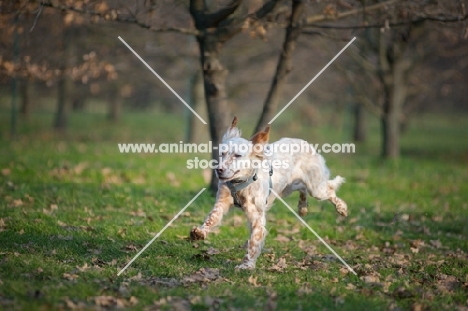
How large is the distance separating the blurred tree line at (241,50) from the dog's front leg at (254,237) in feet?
11.2

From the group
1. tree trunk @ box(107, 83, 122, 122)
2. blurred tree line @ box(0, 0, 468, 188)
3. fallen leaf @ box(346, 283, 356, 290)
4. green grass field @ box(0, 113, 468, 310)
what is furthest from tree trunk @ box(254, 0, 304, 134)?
tree trunk @ box(107, 83, 122, 122)

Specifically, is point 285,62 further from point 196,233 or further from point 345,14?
point 196,233

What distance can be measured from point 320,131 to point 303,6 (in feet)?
64.1

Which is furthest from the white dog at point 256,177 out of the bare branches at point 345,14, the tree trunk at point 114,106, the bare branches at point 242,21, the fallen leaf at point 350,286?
the tree trunk at point 114,106

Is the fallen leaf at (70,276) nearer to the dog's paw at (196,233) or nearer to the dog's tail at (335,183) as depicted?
the dog's paw at (196,233)

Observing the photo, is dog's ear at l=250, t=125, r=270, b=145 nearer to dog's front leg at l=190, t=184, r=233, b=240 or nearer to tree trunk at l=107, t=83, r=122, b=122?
dog's front leg at l=190, t=184, r=233, b=240

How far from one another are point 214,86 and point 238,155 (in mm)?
3929

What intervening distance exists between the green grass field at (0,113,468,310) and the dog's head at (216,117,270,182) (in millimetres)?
941

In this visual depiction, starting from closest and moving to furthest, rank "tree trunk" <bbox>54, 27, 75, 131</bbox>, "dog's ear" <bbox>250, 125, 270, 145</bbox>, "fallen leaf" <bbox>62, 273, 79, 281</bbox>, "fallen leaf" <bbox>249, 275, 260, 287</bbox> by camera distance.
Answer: "fallen leaf" <bbox>62, 273, 79, 281</bbox> < "fallen leaf" <bbox>249, 275, 260, 287</bbox> < "dog's ear" <bbox>250, 125, 270, 145</bbox> < "tree trunk" <bbox>54, 27, 75, 131</bbox>

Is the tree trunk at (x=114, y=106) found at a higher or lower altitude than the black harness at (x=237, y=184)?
higher

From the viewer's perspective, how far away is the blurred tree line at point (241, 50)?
959 cm

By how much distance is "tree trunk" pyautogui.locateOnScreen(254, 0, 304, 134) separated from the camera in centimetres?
983

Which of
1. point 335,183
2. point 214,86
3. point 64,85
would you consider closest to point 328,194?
point 335,183

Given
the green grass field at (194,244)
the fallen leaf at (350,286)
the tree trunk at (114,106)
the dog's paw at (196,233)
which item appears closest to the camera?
the green grass field at (194,244)
